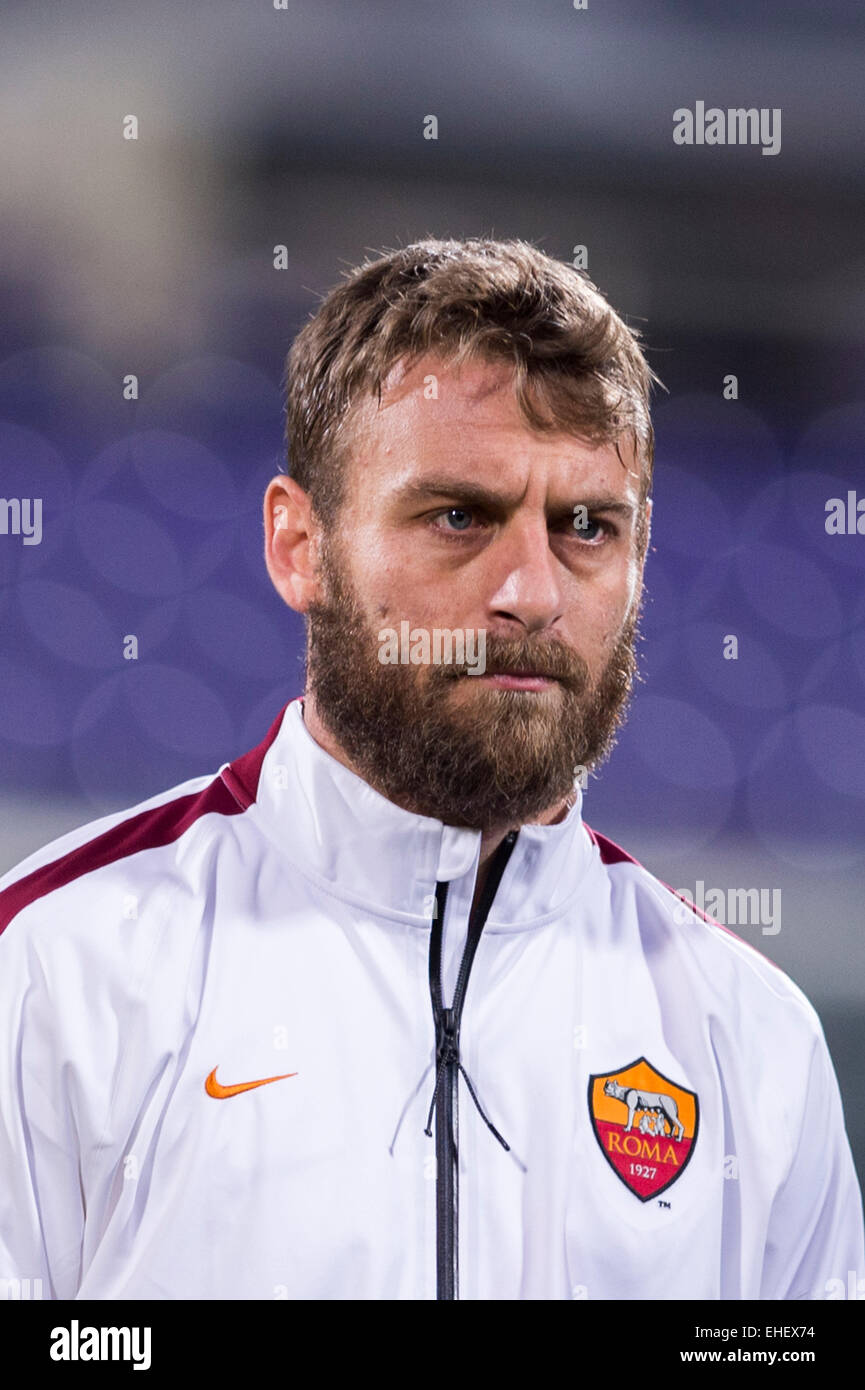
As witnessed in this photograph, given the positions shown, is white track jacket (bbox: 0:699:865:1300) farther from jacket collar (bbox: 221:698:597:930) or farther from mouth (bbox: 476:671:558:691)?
mouth (bbox: 476:671:558:691)

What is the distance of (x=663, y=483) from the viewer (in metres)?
1.74

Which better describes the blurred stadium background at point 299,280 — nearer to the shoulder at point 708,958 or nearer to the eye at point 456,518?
the shoulder at point 708,958

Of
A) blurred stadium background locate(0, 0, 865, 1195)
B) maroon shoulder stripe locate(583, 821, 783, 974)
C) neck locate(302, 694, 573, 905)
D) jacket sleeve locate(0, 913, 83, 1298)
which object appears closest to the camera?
jacket sleeve locate(0, 913, 83, 1298)

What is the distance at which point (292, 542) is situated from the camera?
3.56 ft

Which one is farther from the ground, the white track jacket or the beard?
the beard

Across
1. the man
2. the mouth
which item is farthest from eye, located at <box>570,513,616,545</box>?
the mouth

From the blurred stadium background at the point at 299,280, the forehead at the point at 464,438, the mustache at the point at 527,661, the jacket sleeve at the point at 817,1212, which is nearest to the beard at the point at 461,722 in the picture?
the mustache at the point at 527,661

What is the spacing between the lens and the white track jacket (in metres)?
0.91

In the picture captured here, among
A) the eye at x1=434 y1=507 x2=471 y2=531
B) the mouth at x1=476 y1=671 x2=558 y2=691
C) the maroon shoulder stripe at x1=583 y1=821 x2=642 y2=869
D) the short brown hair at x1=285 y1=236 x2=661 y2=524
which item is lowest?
the maroon shoulder stripe at x1=583 y1=821 x2=642 y2=869

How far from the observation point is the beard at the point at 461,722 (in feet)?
3.18

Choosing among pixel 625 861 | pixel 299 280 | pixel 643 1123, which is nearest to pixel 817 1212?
pixel 643 1123

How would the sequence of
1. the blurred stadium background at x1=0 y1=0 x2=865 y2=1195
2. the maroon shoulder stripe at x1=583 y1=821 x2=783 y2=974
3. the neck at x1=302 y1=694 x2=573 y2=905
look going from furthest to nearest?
1. the blurred stadium background at x1=0 y1=0 x2=865 y2=1195
2. the maroon shoulder stripe at x1=583 y1=821 x2=783 y2=974
3. the neck at x1=302 y1=694 x2=573 y2=905

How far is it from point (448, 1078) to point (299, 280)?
97cm
